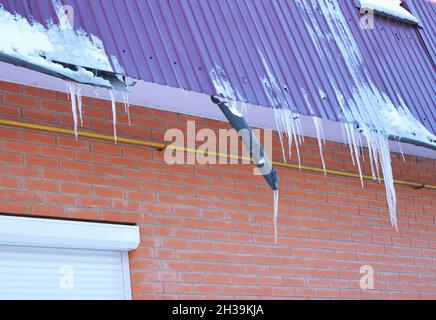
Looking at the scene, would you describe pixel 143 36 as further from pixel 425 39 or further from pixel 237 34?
pixel 425 39

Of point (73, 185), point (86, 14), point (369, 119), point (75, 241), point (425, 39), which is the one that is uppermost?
point (425, 39)

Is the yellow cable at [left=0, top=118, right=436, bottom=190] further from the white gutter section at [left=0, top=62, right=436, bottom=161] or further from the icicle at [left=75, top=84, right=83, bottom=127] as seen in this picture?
the white gutter section at [left=0, top=62, right=436, bottom=161]

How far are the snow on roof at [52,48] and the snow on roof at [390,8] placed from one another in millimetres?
3027

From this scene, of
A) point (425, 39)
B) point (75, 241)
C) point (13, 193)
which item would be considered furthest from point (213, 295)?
point (425, 39)

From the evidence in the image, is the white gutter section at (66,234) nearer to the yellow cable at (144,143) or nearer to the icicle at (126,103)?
the yellow cable at (144,143)

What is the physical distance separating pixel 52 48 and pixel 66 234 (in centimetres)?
117

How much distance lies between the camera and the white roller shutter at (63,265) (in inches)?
211

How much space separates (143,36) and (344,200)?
94.0 inches

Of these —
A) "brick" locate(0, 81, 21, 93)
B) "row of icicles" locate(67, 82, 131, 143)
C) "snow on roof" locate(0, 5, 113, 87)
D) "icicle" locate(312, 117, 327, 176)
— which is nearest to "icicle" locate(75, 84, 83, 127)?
"row of icicles" locate(67, 82, 131, 143)

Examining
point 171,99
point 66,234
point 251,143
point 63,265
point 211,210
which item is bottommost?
point 63,265

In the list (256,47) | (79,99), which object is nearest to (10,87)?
(79,99)

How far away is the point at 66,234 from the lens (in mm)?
5496

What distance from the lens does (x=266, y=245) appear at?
651cm

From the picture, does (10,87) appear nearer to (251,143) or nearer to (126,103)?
(126,103)
